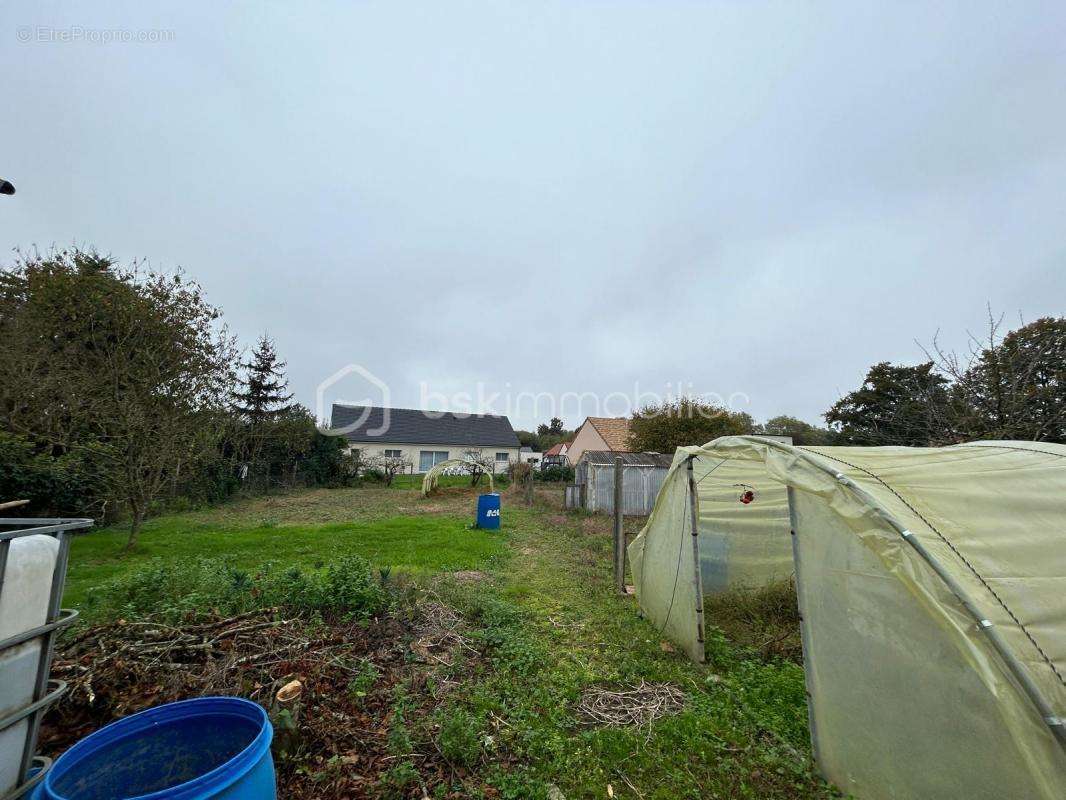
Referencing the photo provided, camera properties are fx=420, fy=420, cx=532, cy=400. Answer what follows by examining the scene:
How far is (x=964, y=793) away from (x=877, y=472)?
5.08ft

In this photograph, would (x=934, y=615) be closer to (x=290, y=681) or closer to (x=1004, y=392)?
(x=290, y=681)

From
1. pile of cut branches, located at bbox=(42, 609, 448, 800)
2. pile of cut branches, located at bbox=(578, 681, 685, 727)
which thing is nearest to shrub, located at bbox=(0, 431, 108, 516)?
pile of cut branches, located at bbox=(42, 609, 448, 800)

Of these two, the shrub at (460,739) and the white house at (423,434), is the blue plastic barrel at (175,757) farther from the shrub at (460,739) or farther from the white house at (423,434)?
the white house at (423,434)

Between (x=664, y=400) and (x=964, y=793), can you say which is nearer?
(x=964, y=793)

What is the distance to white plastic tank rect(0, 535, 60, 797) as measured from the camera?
5.62 feet

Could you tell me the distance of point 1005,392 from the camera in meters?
6.89

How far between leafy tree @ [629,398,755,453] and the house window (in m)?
18.4

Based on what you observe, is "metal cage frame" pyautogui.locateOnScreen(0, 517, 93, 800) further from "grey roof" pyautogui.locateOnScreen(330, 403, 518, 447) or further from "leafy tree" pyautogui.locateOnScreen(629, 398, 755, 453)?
→ "grey roof" pyautogui.locateOnScreen(330, 403, 518, 447)

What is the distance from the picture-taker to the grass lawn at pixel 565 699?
261cm

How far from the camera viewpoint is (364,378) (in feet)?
99.2

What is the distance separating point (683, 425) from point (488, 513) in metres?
9.97

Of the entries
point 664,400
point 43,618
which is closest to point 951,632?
point 43,618

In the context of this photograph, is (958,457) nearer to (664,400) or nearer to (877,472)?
(877,472)

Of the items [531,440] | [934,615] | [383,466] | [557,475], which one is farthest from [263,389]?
[531,440]
